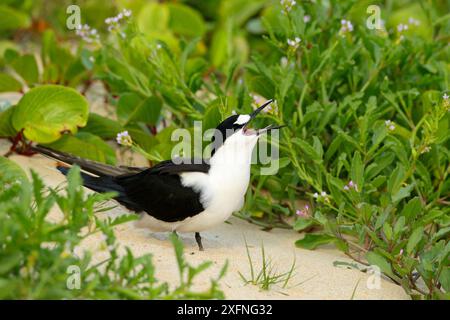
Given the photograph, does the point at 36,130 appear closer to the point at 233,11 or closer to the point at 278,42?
the point at 278,42

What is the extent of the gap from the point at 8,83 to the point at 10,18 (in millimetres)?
1064

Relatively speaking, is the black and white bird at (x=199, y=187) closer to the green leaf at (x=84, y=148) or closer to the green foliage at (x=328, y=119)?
the green foliage at (x=328, y=119)

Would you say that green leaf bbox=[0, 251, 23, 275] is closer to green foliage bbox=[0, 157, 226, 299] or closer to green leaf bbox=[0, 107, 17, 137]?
green foliage bbox=[0, 157, 226, 299]

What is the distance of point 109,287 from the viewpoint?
2738 millimetres

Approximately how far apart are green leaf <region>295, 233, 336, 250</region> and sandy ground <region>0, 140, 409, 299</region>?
0.03m

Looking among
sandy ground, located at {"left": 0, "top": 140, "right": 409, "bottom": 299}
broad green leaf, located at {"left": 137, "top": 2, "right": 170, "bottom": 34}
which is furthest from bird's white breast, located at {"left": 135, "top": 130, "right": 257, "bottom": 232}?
broad green leaf, located at {"left": 137, "top": 2, "right": 170, "bottom": 34}

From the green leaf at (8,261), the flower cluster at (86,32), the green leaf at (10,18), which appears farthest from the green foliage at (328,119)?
the green leaf at (8,261)

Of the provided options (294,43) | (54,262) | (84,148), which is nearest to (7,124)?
(84,148)

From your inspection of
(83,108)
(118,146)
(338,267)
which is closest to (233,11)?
(118,146)

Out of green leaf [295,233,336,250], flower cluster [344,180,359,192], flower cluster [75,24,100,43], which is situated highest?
flower cluster [75,24,100,43]

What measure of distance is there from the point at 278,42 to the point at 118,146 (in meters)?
1.18

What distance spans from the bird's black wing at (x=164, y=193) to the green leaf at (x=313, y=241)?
1.80ft

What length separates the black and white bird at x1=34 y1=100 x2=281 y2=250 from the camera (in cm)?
346

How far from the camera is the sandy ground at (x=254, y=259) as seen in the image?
3.21 meters
